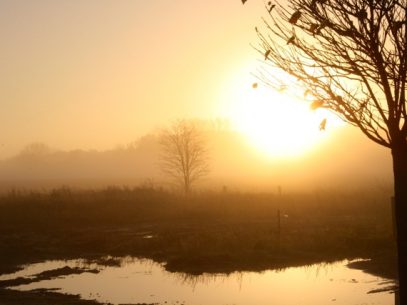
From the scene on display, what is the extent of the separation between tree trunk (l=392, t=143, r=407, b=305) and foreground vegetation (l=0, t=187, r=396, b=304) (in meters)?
10.3

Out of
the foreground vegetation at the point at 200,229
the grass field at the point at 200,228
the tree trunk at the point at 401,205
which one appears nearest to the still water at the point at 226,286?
the foreground vegetation at the point at 200,229

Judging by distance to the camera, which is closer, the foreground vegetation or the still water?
the still water

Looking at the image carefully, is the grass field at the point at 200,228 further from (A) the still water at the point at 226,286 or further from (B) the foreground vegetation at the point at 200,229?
(A) the still water at the point at 226,286

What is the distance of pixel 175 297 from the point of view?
622 inches

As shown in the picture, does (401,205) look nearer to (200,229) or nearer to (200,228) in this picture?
(200,229)

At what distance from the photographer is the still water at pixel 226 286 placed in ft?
50.1

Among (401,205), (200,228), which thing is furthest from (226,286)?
(200,228)

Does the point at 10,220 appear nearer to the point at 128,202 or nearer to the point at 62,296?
the point at 128,202

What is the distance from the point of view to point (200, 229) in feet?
102

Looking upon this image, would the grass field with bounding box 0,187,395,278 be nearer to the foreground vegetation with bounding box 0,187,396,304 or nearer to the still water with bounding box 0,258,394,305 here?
the foreground vegetation with bounding box 0,187,396,304

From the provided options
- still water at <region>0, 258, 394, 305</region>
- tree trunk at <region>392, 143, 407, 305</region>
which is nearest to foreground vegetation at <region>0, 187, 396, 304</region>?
still water at <region>0, 258, 394, 305</region>

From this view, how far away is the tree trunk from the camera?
25.5 ft

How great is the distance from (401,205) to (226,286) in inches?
397

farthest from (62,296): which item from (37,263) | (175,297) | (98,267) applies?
(37,263)
